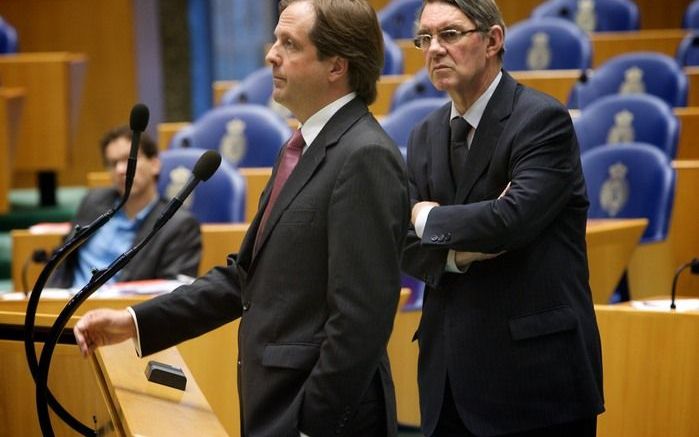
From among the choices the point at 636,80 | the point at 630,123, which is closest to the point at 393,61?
the point at 636,80

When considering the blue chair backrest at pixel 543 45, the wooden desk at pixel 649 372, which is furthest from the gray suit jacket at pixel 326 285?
the blue chair backrest at pixel 543 45

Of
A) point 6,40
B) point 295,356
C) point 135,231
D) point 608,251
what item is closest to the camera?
point 295,356

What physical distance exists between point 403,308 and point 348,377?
2270mm

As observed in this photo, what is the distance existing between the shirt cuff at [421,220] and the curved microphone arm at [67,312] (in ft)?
1.71

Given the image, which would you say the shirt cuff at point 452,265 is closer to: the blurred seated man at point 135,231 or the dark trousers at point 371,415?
the dark trousers at point 371,415

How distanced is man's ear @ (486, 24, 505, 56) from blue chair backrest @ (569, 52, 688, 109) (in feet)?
12.0

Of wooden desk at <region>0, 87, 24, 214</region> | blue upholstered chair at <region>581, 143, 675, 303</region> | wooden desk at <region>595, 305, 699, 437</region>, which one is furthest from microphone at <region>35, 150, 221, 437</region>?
wooden desk at <region>0, 87, 24, 214</region>

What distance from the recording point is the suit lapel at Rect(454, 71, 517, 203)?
222 cm

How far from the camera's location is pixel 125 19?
8.53m

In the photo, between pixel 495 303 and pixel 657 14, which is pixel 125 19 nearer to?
pixel 657 14

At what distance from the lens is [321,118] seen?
194cm

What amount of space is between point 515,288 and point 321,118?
48 centimetres

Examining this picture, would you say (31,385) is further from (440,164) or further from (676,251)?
(676,251)

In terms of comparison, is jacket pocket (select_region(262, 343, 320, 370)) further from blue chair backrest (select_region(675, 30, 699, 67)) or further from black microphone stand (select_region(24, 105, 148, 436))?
blue chair backrest (select_region(675, 30, 699, 67))
